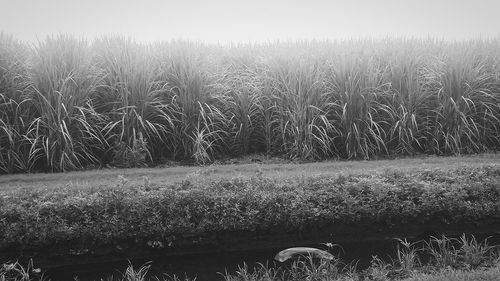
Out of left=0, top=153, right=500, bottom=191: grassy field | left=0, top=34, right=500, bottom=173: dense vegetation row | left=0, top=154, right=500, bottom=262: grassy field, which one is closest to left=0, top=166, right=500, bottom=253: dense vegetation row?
left=0, top=154, right=500, bottom=262: grassy field

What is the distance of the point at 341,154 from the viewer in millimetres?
7312

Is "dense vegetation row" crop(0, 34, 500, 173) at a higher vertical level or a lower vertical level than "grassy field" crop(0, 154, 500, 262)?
higher

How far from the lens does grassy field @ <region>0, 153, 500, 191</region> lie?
521cm

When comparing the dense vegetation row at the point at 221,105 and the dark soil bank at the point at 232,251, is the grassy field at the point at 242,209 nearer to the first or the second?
the dark soil bank at the point at 232,251

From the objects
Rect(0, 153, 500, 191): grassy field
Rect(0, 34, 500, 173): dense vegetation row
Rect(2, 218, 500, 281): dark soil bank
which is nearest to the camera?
Rect(2, 218, 500, 281): dark soil bank

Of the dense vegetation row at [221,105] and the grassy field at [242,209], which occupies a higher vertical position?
the dense vegetation row at [221,105]

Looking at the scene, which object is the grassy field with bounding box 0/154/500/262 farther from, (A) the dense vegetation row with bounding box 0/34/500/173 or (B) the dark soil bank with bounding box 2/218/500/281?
(A) the dense vegetation row with bounding box 0/34/500/173

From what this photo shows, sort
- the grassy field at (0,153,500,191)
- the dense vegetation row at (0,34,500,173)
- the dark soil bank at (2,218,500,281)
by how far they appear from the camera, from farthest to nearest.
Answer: the dense vegetation row at (0,34,500,173) → the grassy field at (0,153,500,191) → the dark soil bank at (2,218,500,281)

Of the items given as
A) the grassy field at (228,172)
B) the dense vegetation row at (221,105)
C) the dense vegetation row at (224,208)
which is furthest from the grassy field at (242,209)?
the dense vegetation row at (221,105)

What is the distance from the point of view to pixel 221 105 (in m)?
7.47

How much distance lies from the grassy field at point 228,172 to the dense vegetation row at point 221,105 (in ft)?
1.49

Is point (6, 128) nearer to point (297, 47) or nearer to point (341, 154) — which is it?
point (341, 154)

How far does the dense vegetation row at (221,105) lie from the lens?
6609 millimetres

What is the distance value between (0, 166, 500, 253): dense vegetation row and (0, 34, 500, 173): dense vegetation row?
197cm
